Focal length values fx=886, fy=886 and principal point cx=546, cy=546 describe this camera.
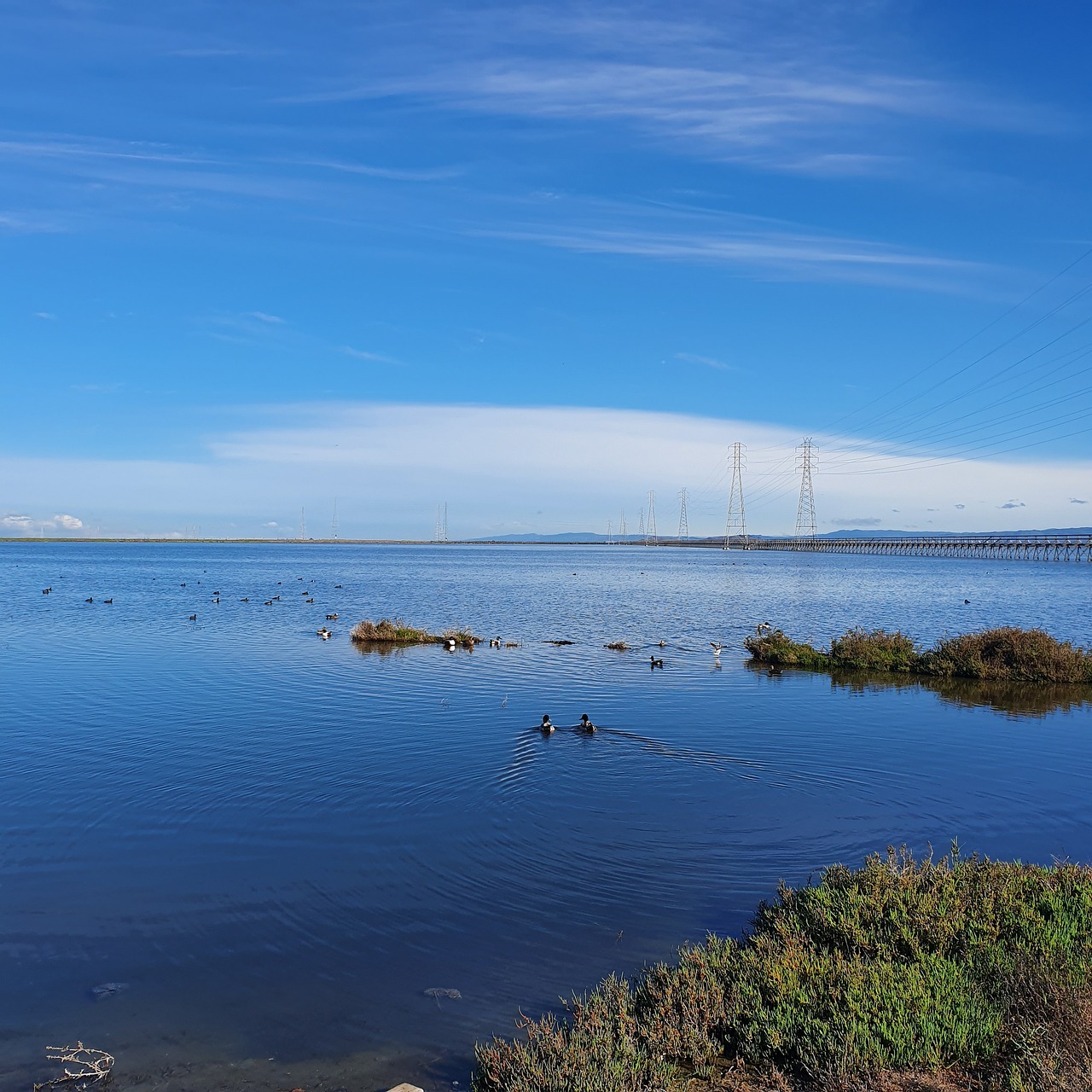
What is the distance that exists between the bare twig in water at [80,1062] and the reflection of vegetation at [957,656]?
2911cm

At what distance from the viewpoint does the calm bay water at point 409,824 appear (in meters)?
8.84

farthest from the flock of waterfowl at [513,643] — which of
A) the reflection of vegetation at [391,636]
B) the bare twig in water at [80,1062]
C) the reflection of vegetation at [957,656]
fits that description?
the bare twig in water at [80,1062]

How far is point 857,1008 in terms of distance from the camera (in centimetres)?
757

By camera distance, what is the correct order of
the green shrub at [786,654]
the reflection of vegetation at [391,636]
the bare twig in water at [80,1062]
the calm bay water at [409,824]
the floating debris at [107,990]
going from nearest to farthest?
the bare twig in water at [80,1062] → the calm bay water at [409,824] → the floating debris at [107,990] → the green shrub at [786,654] → the reflection of vegetation at [391,636]

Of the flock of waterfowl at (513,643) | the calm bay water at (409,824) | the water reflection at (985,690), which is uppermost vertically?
the flock of waterfowl at (513,643)

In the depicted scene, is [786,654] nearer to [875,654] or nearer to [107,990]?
[875,654]

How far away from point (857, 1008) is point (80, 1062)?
22.2ft

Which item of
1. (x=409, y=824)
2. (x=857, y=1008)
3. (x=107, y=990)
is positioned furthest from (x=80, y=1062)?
(x=409, y=824)

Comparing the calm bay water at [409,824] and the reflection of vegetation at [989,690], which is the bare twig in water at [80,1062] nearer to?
the calm bay water at [409,824]

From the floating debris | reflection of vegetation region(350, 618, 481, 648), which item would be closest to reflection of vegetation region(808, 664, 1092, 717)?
reflection of vegetation region(350, 618, 481, 648)

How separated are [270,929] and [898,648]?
29101mm

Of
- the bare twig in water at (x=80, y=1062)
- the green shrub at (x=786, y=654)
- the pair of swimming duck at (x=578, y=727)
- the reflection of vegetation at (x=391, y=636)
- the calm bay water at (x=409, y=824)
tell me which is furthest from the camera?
the reflection of vegetation at (x=391, y=636)

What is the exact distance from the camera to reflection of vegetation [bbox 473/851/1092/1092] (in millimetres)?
7016

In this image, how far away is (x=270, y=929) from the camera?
1058 cm
